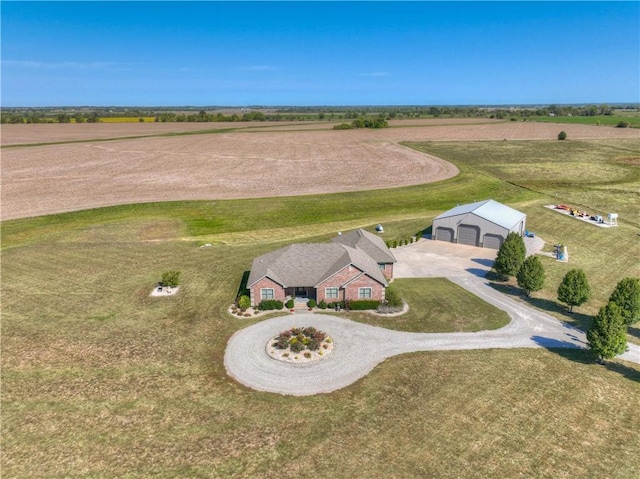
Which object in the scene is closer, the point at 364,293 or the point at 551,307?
the point at 364,293

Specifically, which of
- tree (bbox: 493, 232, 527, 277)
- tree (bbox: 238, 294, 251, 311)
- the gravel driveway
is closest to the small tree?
tree (bbox: 238, 294, 251, 311)

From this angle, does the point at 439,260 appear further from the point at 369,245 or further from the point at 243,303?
the point at 243,303

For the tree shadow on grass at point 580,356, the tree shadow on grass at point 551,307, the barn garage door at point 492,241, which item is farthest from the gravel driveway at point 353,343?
the barn garage door at point 492,241

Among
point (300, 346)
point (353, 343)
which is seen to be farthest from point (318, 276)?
point (300, 346)

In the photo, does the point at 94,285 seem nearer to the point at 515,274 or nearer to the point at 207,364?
the point at 207,364

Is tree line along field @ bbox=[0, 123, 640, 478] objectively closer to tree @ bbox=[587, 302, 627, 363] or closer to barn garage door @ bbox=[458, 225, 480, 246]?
tree @ bbox=[587, 302, 627, 363]

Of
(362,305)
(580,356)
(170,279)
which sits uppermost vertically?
(170,279)

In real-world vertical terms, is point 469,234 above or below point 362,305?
above
